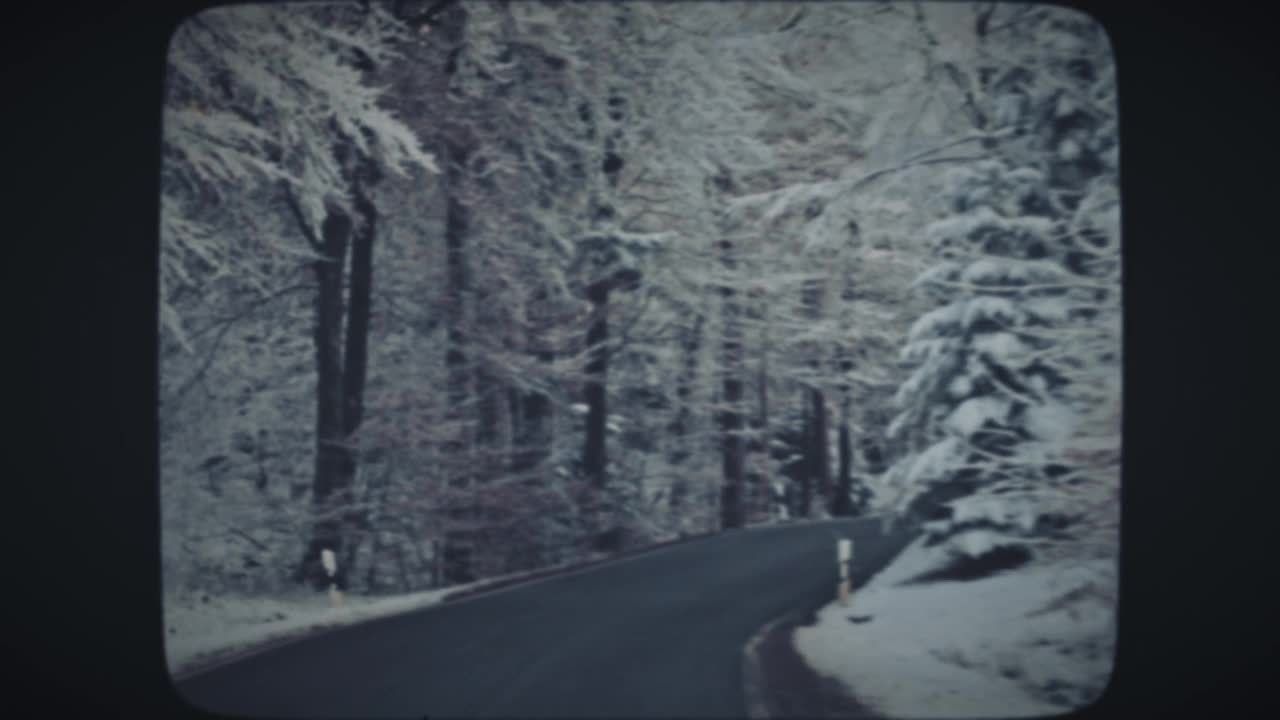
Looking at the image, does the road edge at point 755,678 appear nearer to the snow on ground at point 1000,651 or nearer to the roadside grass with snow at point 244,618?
the snow on ground at point 1000,651

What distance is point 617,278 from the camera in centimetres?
252

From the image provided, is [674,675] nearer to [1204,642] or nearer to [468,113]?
[1204,642]

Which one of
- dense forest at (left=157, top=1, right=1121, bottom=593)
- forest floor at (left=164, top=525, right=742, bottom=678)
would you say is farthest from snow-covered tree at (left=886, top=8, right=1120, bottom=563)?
forest floor at (left=164, top=525, right=742, bottom=678)

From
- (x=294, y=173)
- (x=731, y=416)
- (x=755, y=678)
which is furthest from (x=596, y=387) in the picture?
(x=294, y=173)

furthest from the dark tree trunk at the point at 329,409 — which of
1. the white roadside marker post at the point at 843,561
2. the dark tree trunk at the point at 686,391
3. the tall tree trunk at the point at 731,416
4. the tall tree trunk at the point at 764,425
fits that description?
the white roadside marker post at the point at 843,561

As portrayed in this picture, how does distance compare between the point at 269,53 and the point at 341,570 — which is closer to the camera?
the point at 269,53

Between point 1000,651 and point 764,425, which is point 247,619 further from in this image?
point 1000,651

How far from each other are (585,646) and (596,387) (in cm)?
125

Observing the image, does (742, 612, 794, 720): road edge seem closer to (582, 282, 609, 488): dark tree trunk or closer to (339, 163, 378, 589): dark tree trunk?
(582, 282, 609, 488): dark tree trunk

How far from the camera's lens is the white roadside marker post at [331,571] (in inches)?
102

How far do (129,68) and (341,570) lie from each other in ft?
8.14

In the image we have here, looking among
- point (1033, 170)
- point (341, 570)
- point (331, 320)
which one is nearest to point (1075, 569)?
point (1033, 170)

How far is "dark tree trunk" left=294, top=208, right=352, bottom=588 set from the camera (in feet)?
8.62

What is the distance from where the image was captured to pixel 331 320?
104 inches
